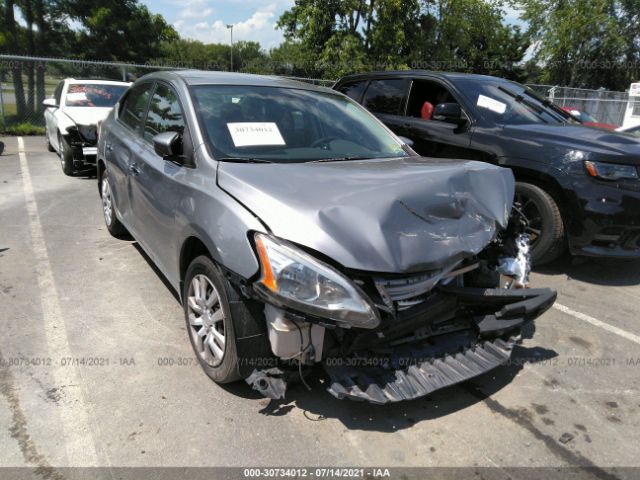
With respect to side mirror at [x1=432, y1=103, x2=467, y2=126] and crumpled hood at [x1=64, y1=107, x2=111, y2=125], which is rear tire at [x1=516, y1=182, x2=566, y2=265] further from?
crumpled hood at [x1=64, y1=107, x2=111, y2=125]

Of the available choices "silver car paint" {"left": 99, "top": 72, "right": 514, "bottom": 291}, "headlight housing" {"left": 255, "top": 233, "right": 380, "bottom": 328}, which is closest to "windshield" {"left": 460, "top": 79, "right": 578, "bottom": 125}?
"silver car paint" {"left": 99, "top": 72, "right": 514, "bottom": 291}

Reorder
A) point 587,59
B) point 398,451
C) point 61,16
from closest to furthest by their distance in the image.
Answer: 1. point 398,451
2. point 61,16
3. point 587,59

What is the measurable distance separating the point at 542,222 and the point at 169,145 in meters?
3.44

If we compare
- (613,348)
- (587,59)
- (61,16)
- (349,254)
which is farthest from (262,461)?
(587,59)

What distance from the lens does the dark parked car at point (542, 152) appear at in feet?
14.0

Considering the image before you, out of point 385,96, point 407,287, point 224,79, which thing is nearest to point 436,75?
point 385,96

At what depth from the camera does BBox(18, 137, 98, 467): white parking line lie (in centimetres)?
237

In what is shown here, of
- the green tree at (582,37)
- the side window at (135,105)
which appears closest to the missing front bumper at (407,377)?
the side window at (135,105)

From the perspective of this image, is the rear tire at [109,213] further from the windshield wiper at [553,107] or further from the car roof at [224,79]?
the windshield wiper at [553,107]

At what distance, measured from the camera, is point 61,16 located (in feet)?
69.1

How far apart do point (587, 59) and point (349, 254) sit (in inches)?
1519

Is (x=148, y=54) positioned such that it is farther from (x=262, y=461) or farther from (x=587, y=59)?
(x=587, y=59)

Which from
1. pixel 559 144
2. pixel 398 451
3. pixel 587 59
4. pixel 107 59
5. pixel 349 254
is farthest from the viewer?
pixel 587 59

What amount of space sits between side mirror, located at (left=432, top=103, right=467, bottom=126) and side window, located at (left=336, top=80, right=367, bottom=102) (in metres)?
1.69
